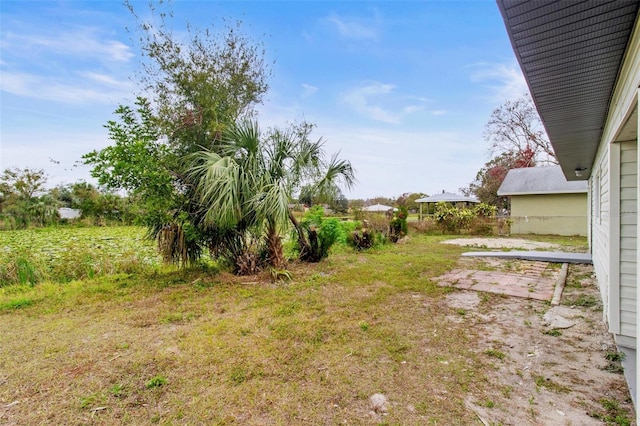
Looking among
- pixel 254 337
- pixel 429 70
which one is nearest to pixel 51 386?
pixel 254 337

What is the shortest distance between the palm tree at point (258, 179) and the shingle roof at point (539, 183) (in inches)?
444

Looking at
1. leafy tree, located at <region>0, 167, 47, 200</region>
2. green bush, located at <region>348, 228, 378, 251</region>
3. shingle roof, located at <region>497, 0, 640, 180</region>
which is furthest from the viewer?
leafy tree, located at <region>0, 167, 47, 200</region>

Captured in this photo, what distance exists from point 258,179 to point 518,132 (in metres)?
20.2

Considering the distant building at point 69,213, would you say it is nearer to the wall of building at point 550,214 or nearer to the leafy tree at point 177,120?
the leafy tree at point 177,120

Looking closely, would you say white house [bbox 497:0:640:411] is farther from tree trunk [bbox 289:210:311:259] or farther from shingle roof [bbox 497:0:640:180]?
tree trunk [bbox 289:210:311:259]

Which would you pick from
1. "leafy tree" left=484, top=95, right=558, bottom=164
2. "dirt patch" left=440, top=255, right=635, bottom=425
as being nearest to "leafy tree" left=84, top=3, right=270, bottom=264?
"dirt patch" left=440, top=255, right=635, bottom=425

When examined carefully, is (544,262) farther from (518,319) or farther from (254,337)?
(254,337)

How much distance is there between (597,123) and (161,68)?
27.2ft

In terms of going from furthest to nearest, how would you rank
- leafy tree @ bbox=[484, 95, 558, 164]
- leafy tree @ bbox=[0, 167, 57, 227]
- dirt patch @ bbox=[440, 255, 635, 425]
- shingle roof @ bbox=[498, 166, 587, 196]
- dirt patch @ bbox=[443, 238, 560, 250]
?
leafy tree @ bbox=[484, 95, 558, 164] < leafy tree @ bbox=[0, 167, 57, 227] < shingle roof @ bbox=[498, 166, 587, 196] < dirt patch @ bbox=[443, 238, 560, 250] < dirt patch @ bbox=[440, 255, 635, 425]

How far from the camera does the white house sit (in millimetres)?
1626

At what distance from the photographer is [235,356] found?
2605mm

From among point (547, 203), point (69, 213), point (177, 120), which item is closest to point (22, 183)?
point (69, 213)

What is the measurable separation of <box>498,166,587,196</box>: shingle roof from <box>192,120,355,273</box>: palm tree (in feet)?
37.0

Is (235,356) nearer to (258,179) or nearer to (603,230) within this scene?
(258,179)
